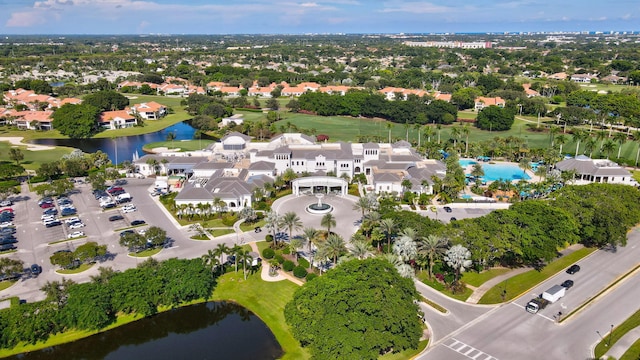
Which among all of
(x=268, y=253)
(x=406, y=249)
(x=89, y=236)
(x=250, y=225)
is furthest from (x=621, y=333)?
(x=89, y=236)

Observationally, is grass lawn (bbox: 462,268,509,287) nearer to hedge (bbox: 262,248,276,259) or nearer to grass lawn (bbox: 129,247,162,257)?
hedge (bbox: 262,248,276,259)

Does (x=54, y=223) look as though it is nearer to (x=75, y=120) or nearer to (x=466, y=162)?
(x=75, y=120)

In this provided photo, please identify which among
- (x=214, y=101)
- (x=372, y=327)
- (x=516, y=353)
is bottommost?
(x=516, y=353)

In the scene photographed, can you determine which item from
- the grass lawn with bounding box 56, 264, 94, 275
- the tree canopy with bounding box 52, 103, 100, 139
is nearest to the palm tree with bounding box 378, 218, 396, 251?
the grass lawn with bounding box 56, 264, 94, 275

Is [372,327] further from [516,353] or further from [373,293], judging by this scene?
[516,353]

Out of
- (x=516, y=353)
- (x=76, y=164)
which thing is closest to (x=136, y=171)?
(x=76, y=164)
